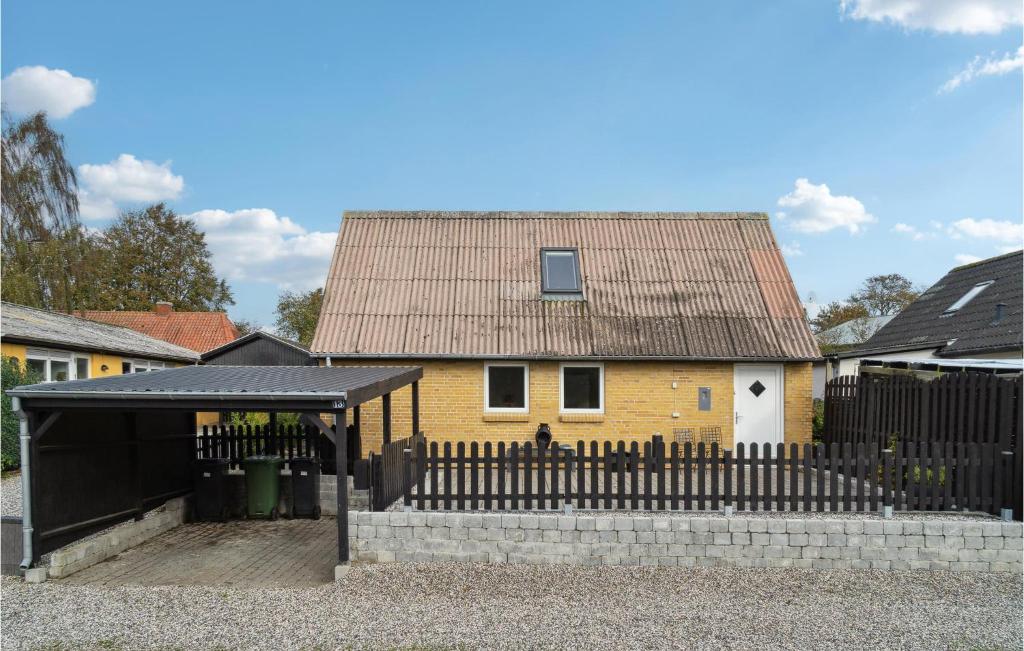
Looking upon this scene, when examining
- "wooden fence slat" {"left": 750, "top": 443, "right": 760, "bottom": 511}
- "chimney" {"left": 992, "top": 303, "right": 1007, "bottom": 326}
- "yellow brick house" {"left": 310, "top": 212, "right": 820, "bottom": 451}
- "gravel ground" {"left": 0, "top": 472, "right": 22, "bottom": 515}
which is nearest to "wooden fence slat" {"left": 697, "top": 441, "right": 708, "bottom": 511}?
"wooden fence slat" {"left": 750, "top": 443, "right": 760, "bottom": 511}

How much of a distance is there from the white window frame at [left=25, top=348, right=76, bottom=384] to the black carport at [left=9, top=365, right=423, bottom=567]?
789 cm

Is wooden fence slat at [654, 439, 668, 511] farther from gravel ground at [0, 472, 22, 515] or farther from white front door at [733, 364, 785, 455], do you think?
gravel ground at [0, 472, 22, 515]

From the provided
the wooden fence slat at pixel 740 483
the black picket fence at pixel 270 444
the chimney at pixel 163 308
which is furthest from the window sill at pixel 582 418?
the chimney at pixel 163 308

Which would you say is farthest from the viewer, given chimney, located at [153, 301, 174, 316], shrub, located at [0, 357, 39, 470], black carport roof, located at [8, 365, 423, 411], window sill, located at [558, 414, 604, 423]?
chimney, located at [153, 301, 174, 316]

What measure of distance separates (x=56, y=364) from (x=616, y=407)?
46.8 ft

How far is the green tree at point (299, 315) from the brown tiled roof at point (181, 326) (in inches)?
408

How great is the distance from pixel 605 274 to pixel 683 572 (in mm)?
8562

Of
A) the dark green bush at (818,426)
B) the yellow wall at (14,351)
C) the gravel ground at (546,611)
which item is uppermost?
the yellow wall at (14,351)

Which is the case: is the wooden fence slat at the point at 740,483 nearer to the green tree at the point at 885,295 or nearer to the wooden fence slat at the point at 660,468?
the wooden fence slat at the point at 660,468

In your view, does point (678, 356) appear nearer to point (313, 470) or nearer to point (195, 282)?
point (313, 470)

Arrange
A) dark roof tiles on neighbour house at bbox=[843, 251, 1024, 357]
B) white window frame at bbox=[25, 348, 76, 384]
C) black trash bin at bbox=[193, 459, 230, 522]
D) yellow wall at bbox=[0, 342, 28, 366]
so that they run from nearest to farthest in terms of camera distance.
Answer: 1. black trash bin at bbox=[193, 459, 230, 522]
2. yellow wall at bbox=[0, 342, 28, 366]
3. dark roof tiles on neighbour house at bbox=[843, 251, 1024, 357]
4. white window frame at bbox=[25, 348, 76, 384]

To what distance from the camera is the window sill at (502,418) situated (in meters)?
12.4

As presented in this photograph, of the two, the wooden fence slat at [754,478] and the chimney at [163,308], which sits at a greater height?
the chimney at [163,308]

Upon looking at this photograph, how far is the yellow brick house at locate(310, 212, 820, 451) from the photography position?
40.6ft
